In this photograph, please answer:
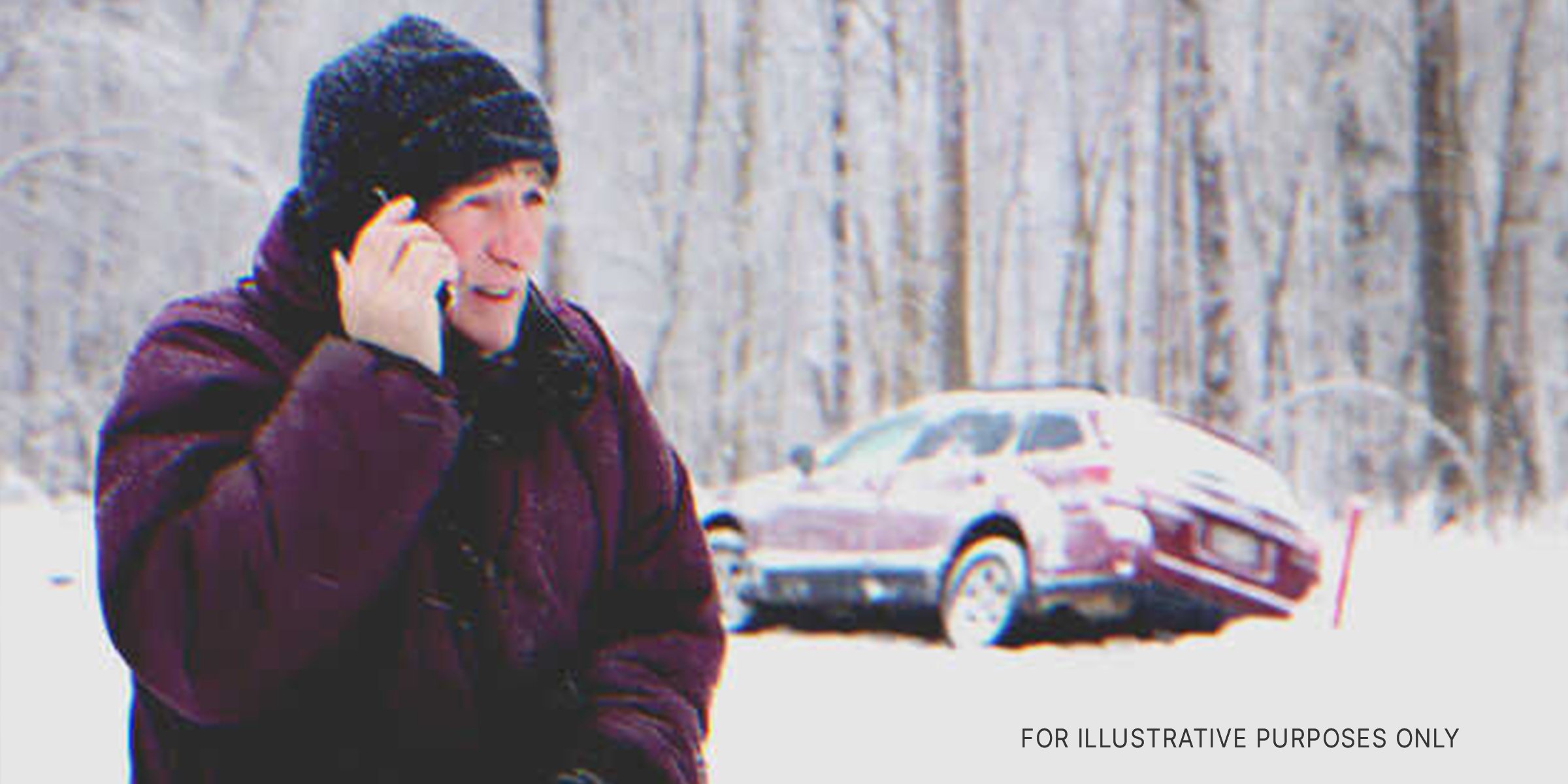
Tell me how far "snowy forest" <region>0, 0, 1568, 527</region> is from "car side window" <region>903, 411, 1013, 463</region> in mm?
9539

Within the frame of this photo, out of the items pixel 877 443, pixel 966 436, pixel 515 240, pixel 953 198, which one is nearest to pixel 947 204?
pixel 953 198

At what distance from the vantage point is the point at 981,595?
11.3m

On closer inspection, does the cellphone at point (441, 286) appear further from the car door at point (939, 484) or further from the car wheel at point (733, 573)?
the car wheel at point (733, 573)

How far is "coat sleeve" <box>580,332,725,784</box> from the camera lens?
86.0 inches

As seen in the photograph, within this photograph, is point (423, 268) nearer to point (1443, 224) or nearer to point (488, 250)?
point (488, 250)

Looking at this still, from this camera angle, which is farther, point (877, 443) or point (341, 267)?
point (877, 443)

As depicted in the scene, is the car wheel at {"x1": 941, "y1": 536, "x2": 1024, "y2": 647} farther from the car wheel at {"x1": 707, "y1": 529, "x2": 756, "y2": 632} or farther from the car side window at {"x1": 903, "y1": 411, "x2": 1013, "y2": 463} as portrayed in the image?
the car wheel at {"x1": 707, "y1": 529, "x2": 756, "y2": 632}

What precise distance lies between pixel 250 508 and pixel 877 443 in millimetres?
10673

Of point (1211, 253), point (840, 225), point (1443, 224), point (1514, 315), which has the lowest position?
point (1514, 315)

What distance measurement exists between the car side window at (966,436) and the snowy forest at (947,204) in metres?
9.54

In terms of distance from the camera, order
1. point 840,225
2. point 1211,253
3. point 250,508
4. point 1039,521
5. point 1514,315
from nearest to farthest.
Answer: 1. point 250,508
2. point 1039,521
3. point 1211,253
4. point 1514,315
5. point 840,225

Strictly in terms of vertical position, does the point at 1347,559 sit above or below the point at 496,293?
below

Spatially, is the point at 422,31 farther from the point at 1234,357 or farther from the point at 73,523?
the point at 1234,357

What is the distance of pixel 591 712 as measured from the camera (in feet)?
7.14
